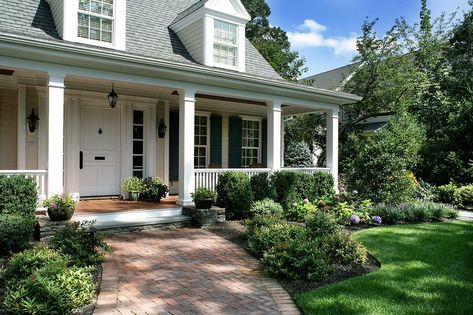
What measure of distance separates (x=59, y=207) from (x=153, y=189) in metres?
3.20

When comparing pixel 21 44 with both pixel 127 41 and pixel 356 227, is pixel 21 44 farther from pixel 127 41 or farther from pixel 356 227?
pixel 356 227

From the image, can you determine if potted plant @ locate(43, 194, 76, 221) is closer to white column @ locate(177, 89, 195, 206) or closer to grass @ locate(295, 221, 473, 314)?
white column @ locate(177, 89, 195, 206)

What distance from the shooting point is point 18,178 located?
6074mm

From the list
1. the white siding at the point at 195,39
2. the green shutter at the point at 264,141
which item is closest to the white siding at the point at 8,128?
the white siding at the point at 195,39

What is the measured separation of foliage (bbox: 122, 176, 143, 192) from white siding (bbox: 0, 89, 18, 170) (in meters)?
2.54

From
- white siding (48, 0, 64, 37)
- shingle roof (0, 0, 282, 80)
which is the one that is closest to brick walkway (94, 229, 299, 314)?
shingle roof (0, 0, 282, 80)

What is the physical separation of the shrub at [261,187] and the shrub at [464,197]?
6640 millimetres

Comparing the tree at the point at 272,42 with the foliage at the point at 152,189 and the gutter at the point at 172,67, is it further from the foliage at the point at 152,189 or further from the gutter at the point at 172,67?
the foliage at the point at 152,189

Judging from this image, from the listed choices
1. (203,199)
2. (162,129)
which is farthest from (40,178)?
(162,129)

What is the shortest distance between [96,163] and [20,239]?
4277 millimetres

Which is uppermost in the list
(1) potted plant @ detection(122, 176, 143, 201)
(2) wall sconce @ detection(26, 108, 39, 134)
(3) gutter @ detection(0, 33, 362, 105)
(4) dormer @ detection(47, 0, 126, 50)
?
(4) dormer @ detection(47, 0, 126, 50)

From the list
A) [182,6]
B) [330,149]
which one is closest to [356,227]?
[330,149]

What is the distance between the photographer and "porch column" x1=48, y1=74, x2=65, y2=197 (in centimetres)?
666

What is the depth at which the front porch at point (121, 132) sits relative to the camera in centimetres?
755
